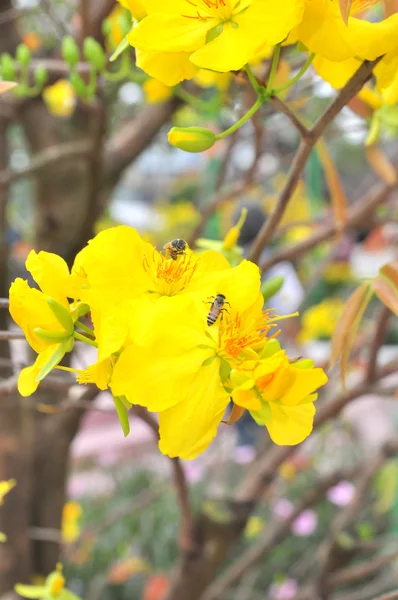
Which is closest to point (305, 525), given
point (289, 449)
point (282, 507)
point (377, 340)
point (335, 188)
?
point (282, 507)

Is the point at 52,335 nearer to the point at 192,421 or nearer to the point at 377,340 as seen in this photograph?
the point at 192,421

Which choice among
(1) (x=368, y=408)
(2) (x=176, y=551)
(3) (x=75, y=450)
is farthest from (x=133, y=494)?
(1) (x=368, y=408)

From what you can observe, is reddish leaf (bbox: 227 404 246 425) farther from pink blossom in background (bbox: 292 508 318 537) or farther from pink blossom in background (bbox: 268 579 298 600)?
pink blossom in background (bbox: 292 508 318 537)

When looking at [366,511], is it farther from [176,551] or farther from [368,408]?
[368,408]

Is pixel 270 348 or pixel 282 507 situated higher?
pixel 270 348

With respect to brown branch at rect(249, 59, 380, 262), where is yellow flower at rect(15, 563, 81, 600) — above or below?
below

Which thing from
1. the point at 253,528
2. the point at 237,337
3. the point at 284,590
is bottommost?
the point at 284,590

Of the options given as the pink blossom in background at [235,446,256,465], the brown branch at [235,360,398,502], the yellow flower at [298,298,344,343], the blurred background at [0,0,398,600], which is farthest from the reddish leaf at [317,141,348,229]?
the pink blossom in background at [235,446,256,465]
